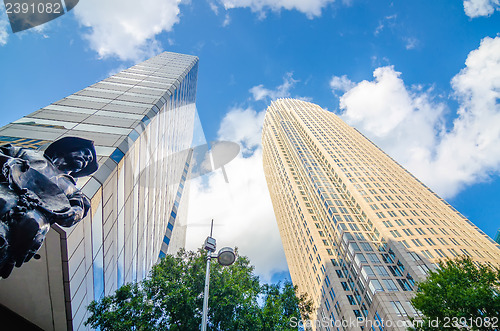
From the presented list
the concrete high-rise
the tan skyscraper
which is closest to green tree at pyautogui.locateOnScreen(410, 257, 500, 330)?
the tan skyscraper

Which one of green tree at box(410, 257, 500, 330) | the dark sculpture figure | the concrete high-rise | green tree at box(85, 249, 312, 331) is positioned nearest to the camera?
the dark sculpture figure

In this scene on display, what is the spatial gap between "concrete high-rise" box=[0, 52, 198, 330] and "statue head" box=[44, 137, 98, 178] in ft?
9.21

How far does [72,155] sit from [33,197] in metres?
2.63

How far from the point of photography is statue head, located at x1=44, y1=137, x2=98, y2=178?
702 cm

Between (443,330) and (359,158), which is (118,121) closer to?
(443,330)

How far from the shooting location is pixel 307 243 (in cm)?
6369

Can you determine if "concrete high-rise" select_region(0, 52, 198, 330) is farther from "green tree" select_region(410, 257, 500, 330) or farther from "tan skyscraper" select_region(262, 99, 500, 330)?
"tan skyscraper" select_region(262, 99, 500, 330)

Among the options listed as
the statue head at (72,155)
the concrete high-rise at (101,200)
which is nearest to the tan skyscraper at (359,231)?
the concrete high-rise at (101,200)

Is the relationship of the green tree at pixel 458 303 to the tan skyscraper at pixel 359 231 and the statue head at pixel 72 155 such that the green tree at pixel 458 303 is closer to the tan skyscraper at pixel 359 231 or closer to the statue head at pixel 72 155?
the tan skyscraper at pixel 359 231

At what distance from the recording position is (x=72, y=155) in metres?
7.32

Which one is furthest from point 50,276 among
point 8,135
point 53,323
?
point 8,135

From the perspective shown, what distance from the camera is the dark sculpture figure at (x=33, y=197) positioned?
4426 mm

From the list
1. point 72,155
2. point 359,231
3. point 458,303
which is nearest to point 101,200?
point 72,155

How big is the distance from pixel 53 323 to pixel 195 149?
165 ft
